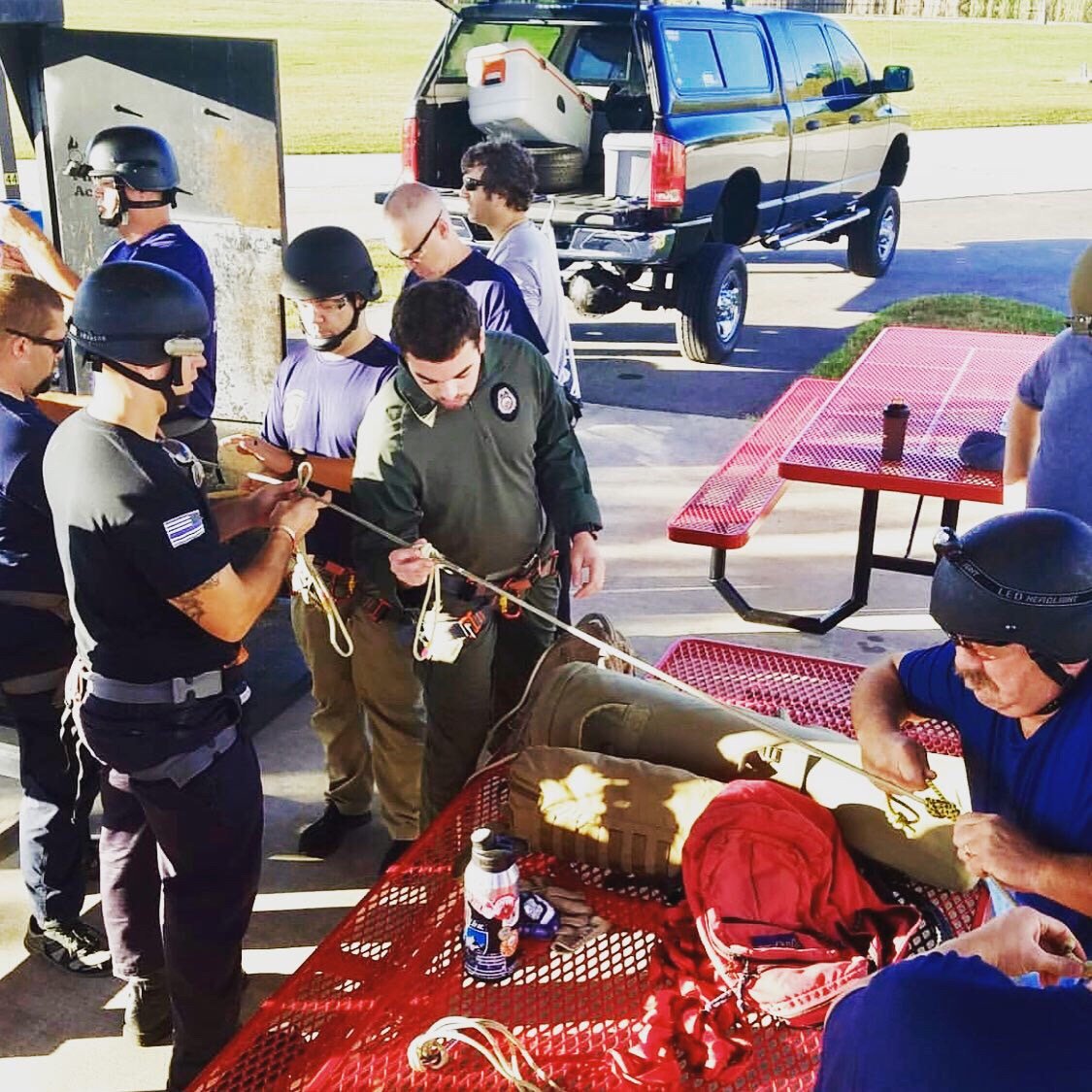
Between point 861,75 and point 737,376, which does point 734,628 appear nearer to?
point 737,376

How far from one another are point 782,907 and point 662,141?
23.8 feet

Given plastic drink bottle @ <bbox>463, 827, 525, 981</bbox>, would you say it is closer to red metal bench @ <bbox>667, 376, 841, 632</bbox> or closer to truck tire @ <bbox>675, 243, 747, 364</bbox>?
red metal bench @ <bbox>667, 376, 841, 632</bbox>

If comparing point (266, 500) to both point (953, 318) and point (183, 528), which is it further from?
point (953, 318)

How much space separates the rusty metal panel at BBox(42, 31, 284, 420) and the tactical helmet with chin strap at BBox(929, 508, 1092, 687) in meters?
4.53

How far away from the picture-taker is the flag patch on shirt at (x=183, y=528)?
278 cm

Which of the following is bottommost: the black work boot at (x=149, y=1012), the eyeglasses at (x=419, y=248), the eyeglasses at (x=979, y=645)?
the black work boot at (x=149, y=1012)

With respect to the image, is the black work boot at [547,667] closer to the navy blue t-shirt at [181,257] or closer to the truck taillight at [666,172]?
the navy blue t-shirt at [181,257]

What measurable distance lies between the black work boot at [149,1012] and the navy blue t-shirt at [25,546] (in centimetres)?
93

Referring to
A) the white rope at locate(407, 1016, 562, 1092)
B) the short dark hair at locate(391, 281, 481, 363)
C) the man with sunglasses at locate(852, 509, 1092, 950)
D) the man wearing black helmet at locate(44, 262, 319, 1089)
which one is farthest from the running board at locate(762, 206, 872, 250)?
the white rope at locate(407, 1016, 562, 1092)

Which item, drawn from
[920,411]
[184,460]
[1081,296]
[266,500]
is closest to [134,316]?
[184,460]

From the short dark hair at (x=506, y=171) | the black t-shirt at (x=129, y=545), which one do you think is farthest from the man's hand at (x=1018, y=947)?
the short dark hair at (x=506, y=171)

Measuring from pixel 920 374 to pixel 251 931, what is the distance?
4.80 m

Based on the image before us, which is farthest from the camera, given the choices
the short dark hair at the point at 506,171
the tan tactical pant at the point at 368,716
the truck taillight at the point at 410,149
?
the truck taillight at the point at 410,149

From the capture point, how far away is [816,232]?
11914mm
